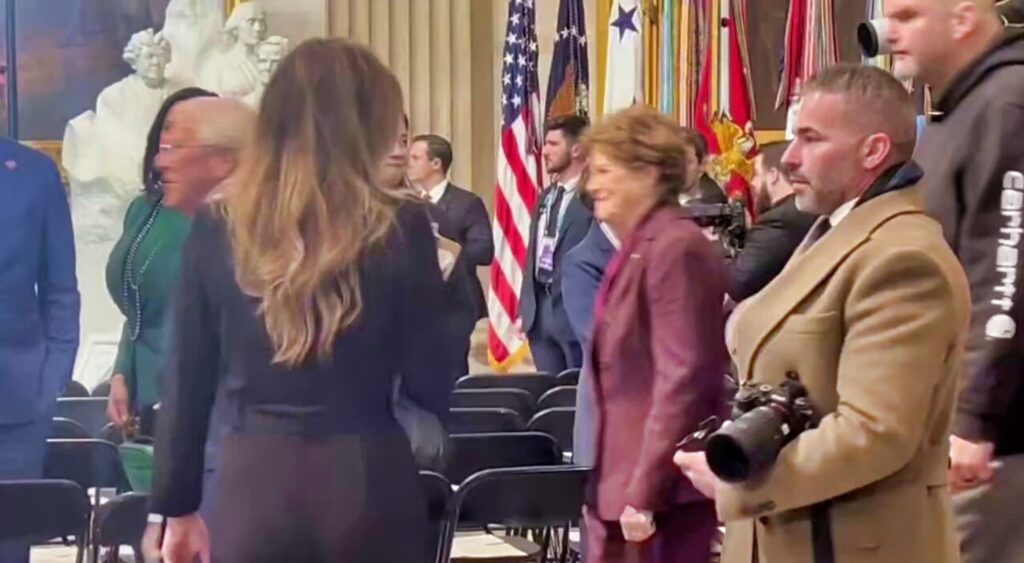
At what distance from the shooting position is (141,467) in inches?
165

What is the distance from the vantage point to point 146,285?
4.30m

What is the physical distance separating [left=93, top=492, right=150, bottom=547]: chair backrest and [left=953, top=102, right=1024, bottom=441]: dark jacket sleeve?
1.96 metres

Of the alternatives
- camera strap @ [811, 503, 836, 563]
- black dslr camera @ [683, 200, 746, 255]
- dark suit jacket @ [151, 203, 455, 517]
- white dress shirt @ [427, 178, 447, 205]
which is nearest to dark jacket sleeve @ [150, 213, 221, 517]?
dark suit jacket @ [151, 203, 455, 517]

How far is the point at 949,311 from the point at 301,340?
1019 millimetres

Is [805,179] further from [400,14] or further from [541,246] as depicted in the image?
[400,14]

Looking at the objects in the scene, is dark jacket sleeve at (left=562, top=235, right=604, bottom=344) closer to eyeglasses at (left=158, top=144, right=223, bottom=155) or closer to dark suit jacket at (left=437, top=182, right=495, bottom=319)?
dark suit jacket at (left=437, top=182, right=495, bottom=319)

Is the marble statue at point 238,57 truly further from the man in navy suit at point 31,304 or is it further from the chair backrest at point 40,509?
the chair backrest at point 40,509

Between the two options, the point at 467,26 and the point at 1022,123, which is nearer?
the point at 1022,123

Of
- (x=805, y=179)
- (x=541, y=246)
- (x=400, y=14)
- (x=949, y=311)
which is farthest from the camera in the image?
(x=400, y=14)

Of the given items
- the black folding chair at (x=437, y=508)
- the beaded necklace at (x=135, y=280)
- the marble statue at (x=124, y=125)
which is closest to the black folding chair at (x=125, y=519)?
the beaded necklace at (x=135, y=280)

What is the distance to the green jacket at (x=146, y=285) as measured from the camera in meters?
4.26

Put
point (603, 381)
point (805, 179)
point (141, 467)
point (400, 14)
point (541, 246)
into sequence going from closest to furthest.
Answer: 1. point (805, 179)
2. point (603, 381)
3. point (141, 467)
4. point (541, 246)
5. point (400, 14)

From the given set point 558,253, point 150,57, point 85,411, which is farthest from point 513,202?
point 85,411

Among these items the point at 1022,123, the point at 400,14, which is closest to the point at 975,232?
the point at 1022,123
